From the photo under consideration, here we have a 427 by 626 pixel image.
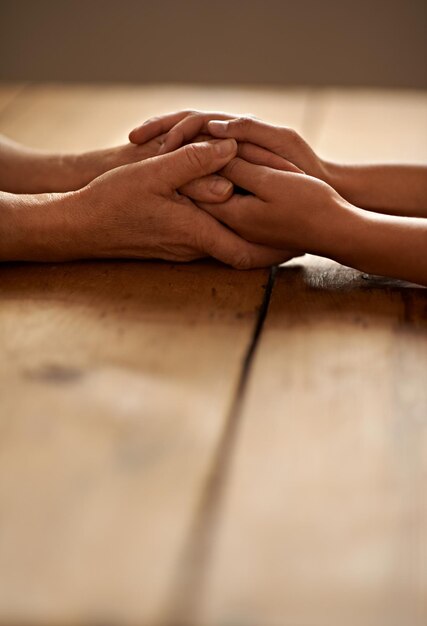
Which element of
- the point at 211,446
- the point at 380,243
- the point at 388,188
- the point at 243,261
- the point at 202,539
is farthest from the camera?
the point at 388,188

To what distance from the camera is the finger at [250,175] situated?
1.06 m

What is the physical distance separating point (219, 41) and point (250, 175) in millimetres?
2114

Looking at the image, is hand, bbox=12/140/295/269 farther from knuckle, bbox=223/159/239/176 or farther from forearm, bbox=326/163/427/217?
forearm, bbox=326/163/427/217

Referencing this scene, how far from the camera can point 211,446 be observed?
72 cm

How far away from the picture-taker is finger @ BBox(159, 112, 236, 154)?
1148 millimetres

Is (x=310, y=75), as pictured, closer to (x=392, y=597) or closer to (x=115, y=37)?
(x=115, y=37)

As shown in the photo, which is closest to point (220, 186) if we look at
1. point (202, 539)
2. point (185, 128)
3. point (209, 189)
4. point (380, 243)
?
point (209, 189)

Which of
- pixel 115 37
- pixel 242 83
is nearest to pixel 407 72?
pixel 242 83

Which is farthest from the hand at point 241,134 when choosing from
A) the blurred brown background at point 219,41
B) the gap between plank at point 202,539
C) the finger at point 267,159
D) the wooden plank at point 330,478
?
the blurred brown background at point 219,41

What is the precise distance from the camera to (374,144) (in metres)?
1.71

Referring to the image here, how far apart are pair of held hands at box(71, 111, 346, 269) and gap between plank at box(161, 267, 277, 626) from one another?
32 centimetres

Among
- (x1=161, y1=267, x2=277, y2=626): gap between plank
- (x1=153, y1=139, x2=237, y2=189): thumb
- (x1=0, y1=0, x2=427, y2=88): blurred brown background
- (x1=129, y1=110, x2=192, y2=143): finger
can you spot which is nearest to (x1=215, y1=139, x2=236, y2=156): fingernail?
(x1=153, y1=139, x2=237, y2=189): thumb

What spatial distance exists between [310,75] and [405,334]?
2300 mm

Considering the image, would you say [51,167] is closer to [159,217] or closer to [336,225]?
[159,217]
